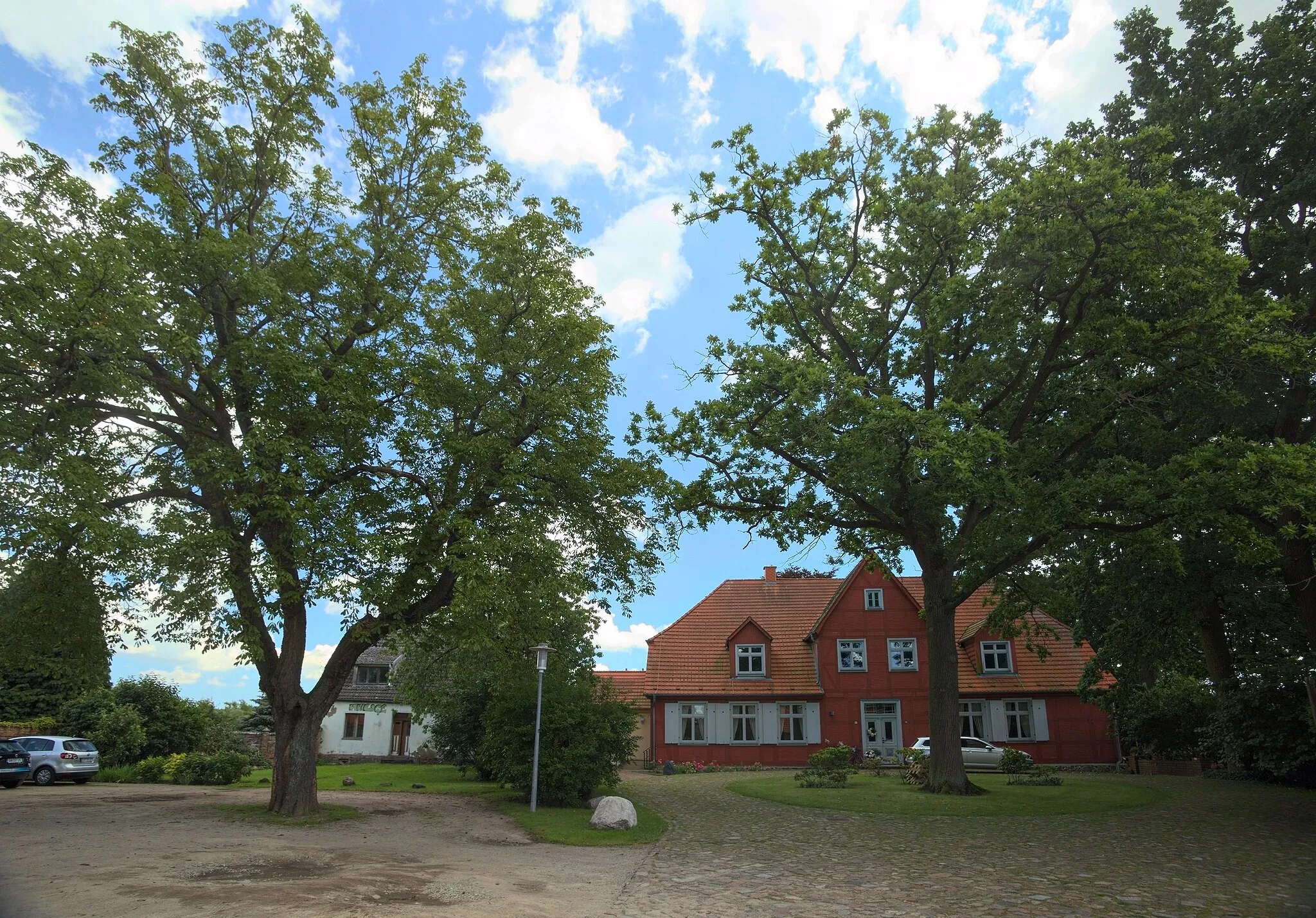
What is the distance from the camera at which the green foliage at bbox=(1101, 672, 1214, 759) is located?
28906mm

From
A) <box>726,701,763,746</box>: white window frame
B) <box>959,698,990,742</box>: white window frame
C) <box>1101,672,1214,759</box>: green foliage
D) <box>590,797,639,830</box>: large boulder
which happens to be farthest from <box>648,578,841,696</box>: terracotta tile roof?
<box>590,797,639,830</box>: large boulder

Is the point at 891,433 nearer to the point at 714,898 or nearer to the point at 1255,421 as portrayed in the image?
the point at 1255,421

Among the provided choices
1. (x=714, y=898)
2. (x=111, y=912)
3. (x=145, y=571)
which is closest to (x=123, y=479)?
(x=145, y=571)

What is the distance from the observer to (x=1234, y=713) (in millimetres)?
22984

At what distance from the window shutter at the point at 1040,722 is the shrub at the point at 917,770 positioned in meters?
7.12

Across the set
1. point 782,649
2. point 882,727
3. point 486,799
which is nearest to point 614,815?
point 486,799

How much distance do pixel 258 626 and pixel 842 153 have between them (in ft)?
57.3

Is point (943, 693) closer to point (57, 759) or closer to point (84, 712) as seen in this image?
point (57, 759)

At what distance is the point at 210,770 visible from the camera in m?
25.9

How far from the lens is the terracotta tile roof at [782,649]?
36125 mm

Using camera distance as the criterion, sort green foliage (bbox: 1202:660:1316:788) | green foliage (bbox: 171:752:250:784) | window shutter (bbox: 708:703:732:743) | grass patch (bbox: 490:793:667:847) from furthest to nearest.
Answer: window shutter (bbox: 708:703:732:743)
green foliage (bbox: 171:752:250:784)
green foliage (bbox: 1202:660:1316:788)
grass patch (bbox: 490:793:667:847)

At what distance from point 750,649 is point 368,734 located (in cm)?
2154

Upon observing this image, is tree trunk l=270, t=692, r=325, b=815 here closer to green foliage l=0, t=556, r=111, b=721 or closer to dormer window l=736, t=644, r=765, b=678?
green foliage l=0, t=556, r=111, b=721

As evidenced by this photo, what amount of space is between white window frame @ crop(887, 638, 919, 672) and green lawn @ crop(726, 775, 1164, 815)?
36.9 feet
